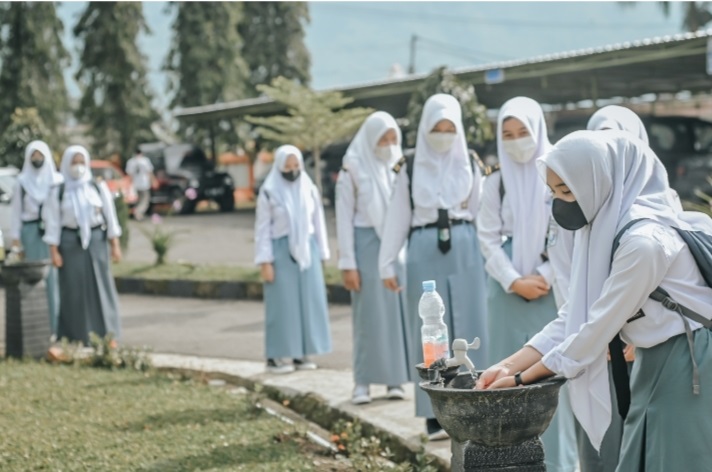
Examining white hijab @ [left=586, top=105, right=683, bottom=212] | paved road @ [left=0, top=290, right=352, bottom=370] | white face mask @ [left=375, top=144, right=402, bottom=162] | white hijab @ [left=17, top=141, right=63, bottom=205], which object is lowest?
paved road @ [left=0, top=290, right=352, bottom=370]

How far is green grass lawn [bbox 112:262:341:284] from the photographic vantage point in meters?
16.2

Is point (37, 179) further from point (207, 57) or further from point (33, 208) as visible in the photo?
point (207, 57)

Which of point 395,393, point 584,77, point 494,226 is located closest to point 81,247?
point 395,393

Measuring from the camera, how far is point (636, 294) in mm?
3807

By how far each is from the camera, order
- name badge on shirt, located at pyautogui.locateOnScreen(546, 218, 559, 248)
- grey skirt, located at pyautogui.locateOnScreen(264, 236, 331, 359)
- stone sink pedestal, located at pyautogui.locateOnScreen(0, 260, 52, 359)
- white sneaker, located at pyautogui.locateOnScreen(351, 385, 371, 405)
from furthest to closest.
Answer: stone sink pedestal, located at pyautogui.locateOnScreen(0, 260, 52, 359) → grey skirt, located at pyautogui.locateOnScreen(264, 236, 331, 359) → white sneaker, located at pyautogui.locateOnScreen(351, 385, 371, 405) → name badge on shirt, located at pyautogui.locateOnScreen(546, 218, 559, 248)

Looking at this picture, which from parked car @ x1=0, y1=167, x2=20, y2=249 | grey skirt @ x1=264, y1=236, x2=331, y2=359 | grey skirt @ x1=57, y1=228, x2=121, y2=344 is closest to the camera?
grey skirt @ x1=264, y1=236, x2=331, y2=359

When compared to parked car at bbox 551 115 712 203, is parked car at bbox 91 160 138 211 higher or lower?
lower

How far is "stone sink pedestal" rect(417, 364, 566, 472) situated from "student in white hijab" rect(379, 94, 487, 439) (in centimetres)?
317

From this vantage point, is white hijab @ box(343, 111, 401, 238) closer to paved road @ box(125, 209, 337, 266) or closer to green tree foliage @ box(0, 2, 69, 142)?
paved road @ box(125, 209, 337, 266)

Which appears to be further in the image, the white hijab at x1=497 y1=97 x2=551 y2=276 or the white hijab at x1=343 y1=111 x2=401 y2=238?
the white hijab at x1=343 y1=111 x2=401 y2=238

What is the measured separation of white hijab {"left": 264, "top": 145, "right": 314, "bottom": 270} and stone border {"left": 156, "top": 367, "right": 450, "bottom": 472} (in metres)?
1.22

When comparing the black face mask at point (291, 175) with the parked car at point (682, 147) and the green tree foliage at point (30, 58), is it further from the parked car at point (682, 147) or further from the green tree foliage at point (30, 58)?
the green tree foliage at point (30, 58)

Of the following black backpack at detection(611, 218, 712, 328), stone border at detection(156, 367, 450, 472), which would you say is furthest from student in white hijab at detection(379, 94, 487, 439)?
black backpack at detection(611, 218, 712, 328)

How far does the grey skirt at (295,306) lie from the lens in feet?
33.0
